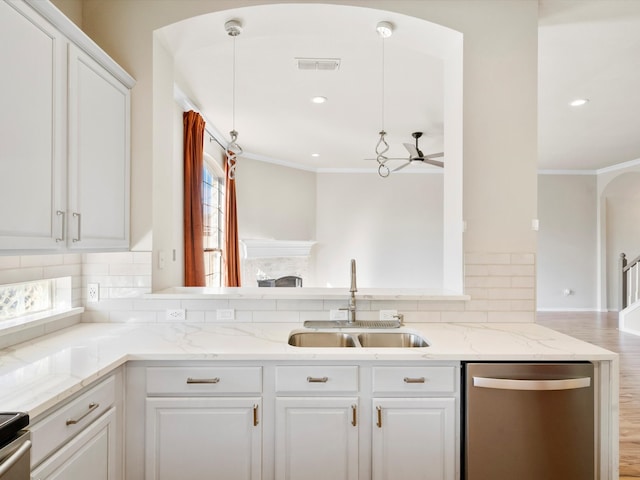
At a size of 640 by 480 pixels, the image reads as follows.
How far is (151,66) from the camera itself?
2.18 metres

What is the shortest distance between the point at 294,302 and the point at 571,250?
6971mm

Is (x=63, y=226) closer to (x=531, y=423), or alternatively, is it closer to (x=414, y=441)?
(x=414, y=441)

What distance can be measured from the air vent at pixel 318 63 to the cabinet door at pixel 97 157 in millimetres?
1279

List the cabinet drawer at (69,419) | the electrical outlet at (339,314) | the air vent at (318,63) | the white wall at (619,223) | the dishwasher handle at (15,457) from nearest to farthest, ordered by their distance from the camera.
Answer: the dishwasher handle at (15,457) → the cabinet drawer at (69,419) → the electrical outlet at (339,314) → the air vent at (318,63) → the white wall at (619,223)

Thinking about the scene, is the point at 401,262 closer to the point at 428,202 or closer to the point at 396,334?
the point at 428,202

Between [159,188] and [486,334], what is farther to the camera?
[159,188]

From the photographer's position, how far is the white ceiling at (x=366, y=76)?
2301 mm

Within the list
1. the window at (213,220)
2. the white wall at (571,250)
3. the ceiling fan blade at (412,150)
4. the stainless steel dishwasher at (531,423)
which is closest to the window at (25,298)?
the stainless steel dishwasher at (531,423)

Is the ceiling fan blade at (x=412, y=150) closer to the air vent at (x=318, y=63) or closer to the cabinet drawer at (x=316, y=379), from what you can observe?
the air vent at (x=318, y=63)

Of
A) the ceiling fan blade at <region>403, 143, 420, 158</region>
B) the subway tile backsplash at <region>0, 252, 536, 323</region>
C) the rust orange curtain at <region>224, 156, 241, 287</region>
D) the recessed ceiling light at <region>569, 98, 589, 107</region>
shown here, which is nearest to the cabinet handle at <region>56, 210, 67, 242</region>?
the subway tile backsplash at <region>0, 252, 536, 323</region>

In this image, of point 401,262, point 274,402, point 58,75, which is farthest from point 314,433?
point 401,262

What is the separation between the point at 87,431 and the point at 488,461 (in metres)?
1.61

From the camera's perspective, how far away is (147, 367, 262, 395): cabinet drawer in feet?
5.17

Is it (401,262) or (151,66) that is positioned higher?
(151,66)
